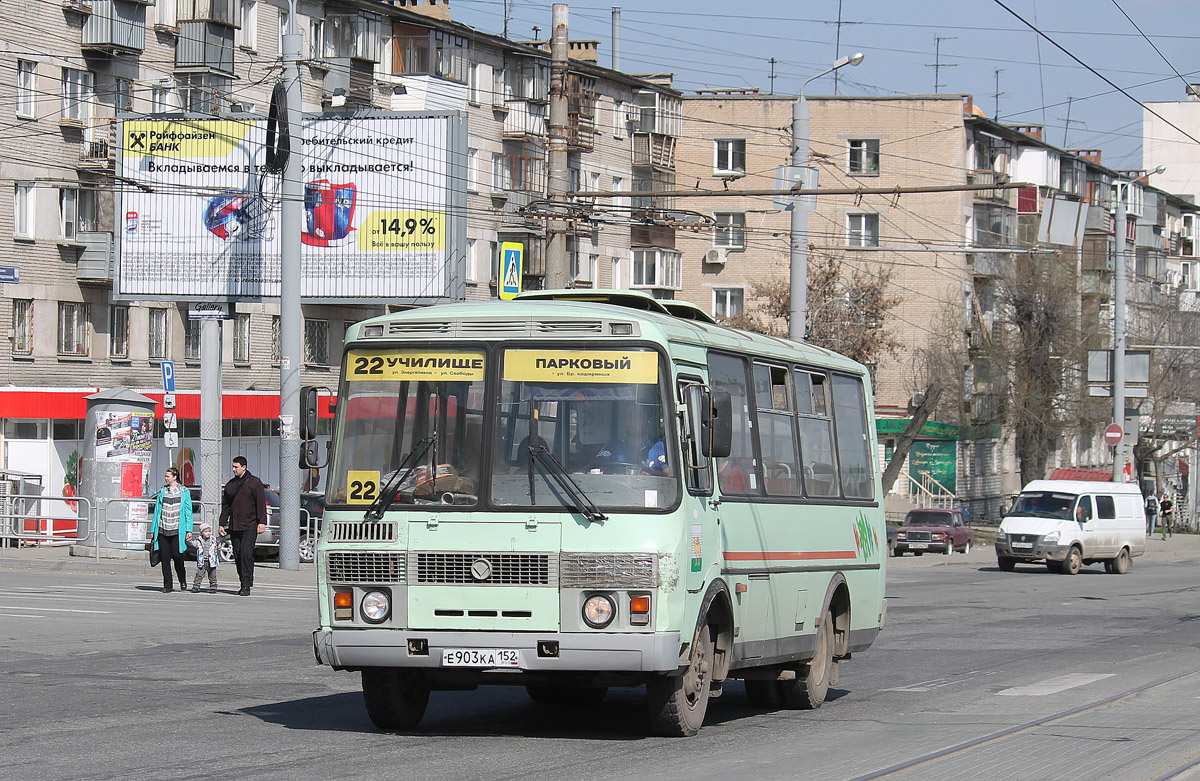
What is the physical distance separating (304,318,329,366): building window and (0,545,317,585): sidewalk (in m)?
21.8

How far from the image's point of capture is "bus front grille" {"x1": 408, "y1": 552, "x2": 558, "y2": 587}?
996 centimetres

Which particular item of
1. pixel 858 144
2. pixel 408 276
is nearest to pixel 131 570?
pixel 408 276

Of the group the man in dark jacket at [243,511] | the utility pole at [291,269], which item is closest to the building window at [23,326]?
the utility pole at [291,269]

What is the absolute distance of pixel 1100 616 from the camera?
2439 centimetres

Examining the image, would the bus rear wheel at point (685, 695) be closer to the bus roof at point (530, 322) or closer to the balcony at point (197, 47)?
the bus roof at point (530, 322)

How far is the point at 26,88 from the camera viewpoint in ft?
141

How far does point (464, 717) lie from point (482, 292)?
4535cm

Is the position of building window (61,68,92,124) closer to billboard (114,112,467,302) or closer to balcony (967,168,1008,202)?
billboard (114,112,467,302)

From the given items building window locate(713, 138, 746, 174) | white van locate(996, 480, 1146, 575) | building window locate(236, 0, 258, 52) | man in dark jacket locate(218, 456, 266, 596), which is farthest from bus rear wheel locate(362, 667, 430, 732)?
building window locate(713, 138, 746, 174)

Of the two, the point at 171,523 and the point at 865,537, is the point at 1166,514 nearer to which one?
the point at 171,523

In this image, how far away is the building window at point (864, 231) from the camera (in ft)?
234

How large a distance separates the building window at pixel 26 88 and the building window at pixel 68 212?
2301 millimetres

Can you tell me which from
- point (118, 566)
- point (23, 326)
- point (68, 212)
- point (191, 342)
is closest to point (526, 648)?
point (118, 566)

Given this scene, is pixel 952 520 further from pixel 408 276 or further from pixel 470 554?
pixel 470 554
